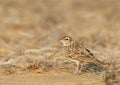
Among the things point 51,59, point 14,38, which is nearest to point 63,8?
point 14,38

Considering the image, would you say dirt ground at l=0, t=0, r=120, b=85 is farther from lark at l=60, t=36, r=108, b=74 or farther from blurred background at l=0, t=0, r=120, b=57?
lark at l=60, t=36, r=108, b=74

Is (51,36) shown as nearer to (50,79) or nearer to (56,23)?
(56,23)

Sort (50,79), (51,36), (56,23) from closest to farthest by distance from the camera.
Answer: (50,79)
(51,36)
(56,23)

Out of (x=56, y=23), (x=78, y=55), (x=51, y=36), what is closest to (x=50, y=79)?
(x=78, y=55)

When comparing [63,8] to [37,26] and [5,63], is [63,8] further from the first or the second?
[5,63]

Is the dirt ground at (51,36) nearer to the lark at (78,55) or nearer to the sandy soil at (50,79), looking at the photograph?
the sandy soil at (50,79)

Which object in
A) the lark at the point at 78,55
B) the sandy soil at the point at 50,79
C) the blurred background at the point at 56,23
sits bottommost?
the sandy soil at the point at 50,79

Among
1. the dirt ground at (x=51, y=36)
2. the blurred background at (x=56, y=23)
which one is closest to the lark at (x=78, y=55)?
the dirt ground at (x=51, y=36)
